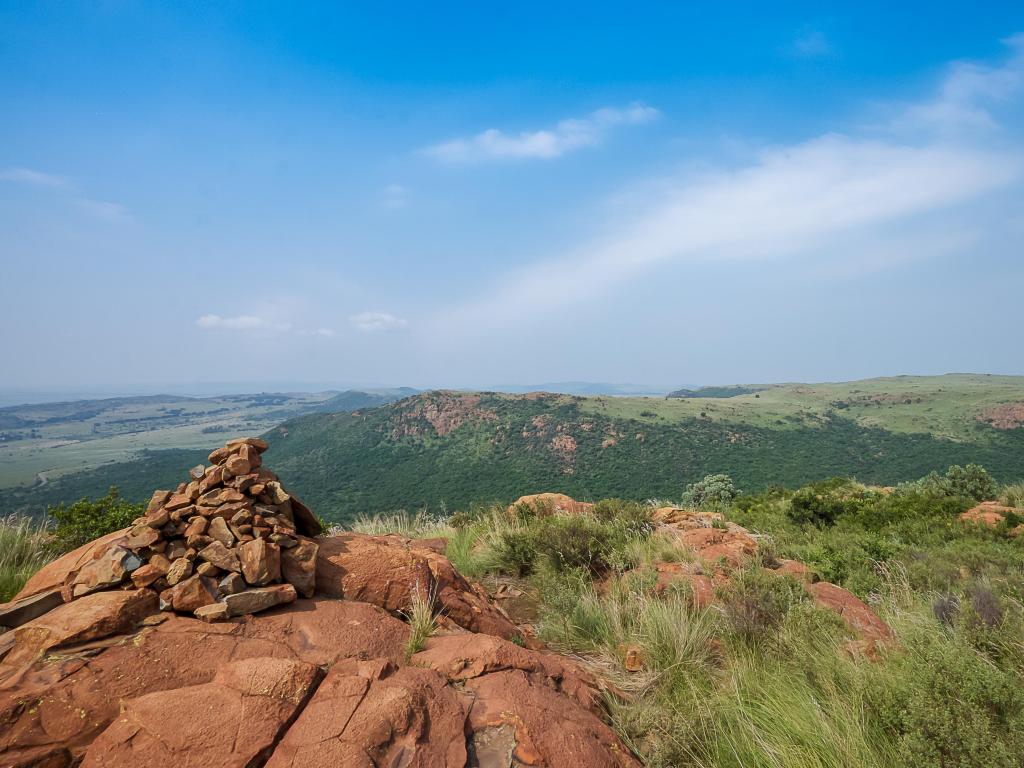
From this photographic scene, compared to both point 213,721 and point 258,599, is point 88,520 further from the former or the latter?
point 213,721

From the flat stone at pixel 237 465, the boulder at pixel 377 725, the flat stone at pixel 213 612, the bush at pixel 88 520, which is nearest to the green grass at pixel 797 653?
the boulder at pixel 377 725

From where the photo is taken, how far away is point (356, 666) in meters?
3.52

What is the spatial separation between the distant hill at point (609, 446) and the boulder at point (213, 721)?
1749 inches

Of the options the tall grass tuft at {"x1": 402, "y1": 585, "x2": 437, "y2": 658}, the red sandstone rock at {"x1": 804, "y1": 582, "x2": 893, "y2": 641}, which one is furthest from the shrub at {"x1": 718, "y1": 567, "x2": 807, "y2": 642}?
the tall grass tuft at {"x1": 402, "y1": 585, "x2": 437, "y2": 658}

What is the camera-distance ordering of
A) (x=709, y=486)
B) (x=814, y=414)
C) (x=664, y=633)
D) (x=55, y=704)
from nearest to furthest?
(x=55, y=704) → (x=664, y=633) → (x=709, y=486) → (x=814, y=414)

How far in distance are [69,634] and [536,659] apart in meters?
3.63

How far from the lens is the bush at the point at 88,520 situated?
722 cm

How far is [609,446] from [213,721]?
211 feet

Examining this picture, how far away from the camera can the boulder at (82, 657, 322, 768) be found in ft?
8.52

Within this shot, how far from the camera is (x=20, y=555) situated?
6.35 metres

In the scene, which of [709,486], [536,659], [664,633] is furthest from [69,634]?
[709,486]

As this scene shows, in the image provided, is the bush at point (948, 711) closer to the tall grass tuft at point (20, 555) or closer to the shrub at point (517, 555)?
the shrub at point (517, 555)

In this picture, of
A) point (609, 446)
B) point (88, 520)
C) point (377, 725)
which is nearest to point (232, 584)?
point (377, 725)

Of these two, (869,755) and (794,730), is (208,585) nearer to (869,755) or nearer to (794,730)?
(794,730)
